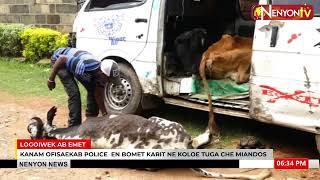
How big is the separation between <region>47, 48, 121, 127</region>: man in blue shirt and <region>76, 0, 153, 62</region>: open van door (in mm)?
518

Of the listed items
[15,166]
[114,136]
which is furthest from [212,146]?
[15,166]

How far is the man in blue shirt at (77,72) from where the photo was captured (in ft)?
18.9

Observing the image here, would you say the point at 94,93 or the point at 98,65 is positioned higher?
the point at 98,65

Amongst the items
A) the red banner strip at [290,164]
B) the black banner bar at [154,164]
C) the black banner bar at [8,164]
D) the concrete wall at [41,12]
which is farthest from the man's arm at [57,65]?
the concrete wall at [41,12]

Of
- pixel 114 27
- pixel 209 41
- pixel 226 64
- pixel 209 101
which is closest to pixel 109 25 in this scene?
pixel 114 27

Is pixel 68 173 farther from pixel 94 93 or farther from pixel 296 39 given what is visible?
pixel 296 39

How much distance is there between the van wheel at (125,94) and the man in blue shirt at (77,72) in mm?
327

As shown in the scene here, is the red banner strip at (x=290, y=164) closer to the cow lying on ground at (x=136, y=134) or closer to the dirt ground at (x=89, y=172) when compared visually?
the dirt ground at (x=89, y=172)

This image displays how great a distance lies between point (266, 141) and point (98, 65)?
7.02 feet

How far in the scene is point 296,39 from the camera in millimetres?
4699

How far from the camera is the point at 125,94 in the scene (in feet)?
21.5

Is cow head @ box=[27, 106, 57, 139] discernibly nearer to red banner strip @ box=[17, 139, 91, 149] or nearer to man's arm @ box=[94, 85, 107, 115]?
red banner strip @ box=[17, 139, 91, 149]

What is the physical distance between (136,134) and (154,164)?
41 centimetres

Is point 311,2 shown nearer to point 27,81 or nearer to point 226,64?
point 226,64
